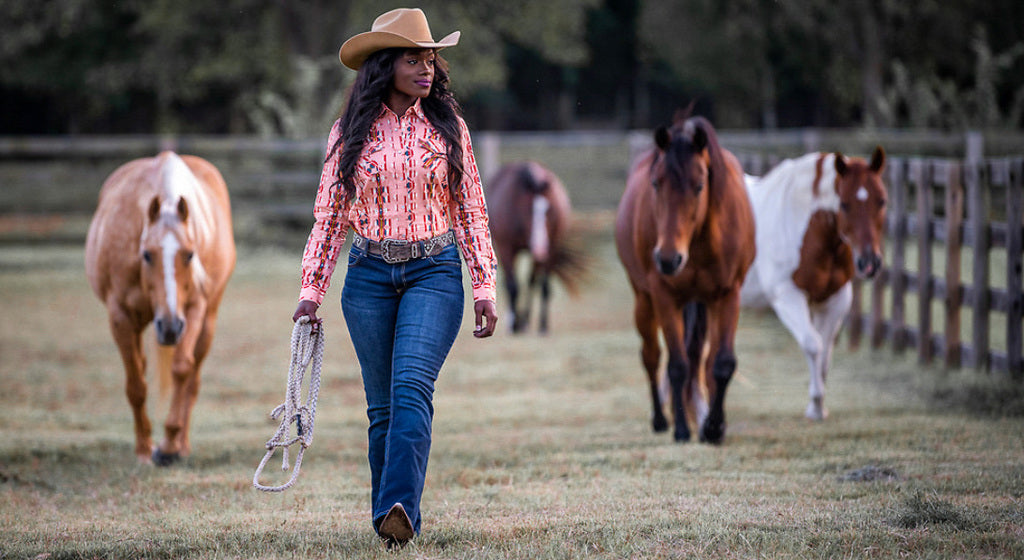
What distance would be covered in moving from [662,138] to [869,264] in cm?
169

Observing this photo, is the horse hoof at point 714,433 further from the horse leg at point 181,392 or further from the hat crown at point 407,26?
the hat crown at point 407,26

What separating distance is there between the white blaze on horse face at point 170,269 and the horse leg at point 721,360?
288 centimetres

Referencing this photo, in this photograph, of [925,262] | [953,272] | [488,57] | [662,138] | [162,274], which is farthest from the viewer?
[488,57]

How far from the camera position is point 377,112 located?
3750 millimetres

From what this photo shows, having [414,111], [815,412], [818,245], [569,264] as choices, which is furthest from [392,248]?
[569,264]

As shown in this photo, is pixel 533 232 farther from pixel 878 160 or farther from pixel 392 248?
pixel 392 248

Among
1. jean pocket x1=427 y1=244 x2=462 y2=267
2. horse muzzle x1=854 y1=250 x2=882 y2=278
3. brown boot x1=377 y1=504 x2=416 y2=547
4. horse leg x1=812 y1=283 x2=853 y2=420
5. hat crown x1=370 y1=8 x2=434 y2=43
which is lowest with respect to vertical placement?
brown boot x1=377 y1=504 x2=416 y2=547

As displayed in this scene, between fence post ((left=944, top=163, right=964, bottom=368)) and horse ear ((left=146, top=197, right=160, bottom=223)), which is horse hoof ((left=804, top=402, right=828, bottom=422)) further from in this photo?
horse ear ((left=146, top=197, right=160, bottom=223))

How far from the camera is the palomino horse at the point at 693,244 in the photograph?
571cm

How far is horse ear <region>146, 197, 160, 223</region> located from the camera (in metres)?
5.88

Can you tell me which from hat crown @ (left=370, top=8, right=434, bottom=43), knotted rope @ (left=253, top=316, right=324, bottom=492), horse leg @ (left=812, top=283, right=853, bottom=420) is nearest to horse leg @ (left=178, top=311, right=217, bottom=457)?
knotted rope @ (left=253, top=316, right=324, bottom=492)

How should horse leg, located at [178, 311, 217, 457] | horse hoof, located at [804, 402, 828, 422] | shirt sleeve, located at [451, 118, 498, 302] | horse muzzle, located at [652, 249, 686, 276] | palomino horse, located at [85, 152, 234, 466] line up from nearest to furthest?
shirt sleeve, located at [451, 118, 498, 302], horse muzzle, located at [652, 249, 686, 276], palomino horse, located at [85, 152, 234, 466], horse leg, located at [178, 311, 217, 457], horse hoof, located at [804, 402, 828, 422]

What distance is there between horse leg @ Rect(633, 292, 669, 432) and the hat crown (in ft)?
9.91

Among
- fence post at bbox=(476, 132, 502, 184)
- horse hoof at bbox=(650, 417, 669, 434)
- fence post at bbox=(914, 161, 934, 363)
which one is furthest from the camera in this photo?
fence post at bbox=(476, 132, 502, 184)
